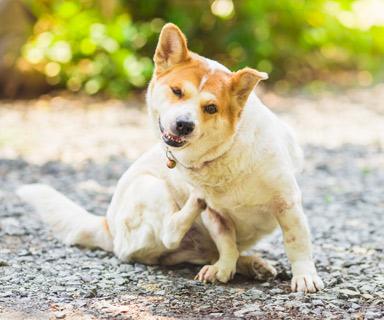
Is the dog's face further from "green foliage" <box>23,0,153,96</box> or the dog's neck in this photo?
"green foliage" <box>23,0,153,96</box>

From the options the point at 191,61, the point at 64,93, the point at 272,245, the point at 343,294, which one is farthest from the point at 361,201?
the point at 64,93

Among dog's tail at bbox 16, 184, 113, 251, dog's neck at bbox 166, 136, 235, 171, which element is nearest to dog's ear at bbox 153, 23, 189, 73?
dog's neck at bbox 166, 136, 235, 171

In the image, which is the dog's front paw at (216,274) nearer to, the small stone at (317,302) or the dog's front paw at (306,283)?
the dog's front paw at (306,283)

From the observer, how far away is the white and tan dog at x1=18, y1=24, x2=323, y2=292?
3.72 meters

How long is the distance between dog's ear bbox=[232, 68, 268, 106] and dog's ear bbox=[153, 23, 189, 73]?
311 millimetres

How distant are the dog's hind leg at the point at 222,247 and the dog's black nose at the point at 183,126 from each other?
647 millimetres

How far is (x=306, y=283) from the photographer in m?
3.92

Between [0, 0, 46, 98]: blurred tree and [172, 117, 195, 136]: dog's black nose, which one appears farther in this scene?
[0, 0, 46, 98]: blurred tree

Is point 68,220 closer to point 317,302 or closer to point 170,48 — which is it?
point 170,48

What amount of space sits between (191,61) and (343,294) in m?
1.43

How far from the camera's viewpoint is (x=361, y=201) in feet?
20.3

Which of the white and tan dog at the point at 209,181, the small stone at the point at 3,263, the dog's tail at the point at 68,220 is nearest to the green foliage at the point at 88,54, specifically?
the dog's tail at the point at 68,220

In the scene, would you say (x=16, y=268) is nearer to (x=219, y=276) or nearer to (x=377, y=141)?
(x=219, y=276)

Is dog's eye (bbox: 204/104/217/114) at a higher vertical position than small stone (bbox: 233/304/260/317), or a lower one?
higher
